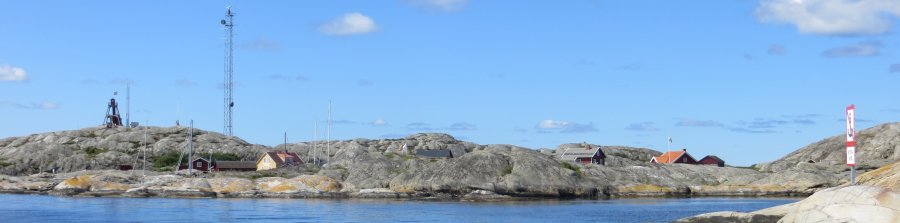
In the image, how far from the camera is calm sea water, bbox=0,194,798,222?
7219 cm

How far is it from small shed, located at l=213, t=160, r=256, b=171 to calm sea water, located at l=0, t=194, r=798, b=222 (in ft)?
179

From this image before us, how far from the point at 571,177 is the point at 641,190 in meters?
9.85

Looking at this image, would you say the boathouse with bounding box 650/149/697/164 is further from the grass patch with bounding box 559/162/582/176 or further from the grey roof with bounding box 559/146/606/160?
the grass patch with bounding box 559/162/582/176

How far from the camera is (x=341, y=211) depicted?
82.6m

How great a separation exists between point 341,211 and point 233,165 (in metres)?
81.5

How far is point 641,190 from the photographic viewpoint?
387ft

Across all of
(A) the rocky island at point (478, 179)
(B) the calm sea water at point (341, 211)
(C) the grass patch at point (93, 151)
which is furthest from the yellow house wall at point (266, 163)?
(B) the calm sea water at point (341, 211)

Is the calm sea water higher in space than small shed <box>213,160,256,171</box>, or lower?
lower

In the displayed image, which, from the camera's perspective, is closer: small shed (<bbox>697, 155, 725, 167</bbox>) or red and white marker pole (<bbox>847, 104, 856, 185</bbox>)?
red and white marker pole (<bbox>847, 104, 856, 185</bbox>)

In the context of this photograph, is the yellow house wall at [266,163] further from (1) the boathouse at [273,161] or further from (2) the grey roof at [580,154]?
(2) the grey roof at [580,154]

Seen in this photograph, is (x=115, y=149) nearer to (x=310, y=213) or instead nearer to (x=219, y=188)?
(x=219, y=188)

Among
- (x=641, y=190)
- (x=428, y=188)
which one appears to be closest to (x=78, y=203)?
(x=428, y=188)

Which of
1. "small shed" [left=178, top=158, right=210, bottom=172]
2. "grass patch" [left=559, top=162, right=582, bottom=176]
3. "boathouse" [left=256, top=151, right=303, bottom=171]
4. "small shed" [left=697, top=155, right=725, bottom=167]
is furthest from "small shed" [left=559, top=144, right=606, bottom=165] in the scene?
"small shed" [left=178, top=158, right=210, bottom=172]

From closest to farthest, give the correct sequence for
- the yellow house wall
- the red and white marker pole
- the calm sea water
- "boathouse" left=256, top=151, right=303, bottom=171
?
the red and white marker pole
the calm sea water
"boathouse" left=256, top=151, right=303, bottom=171
the yellow house wall
